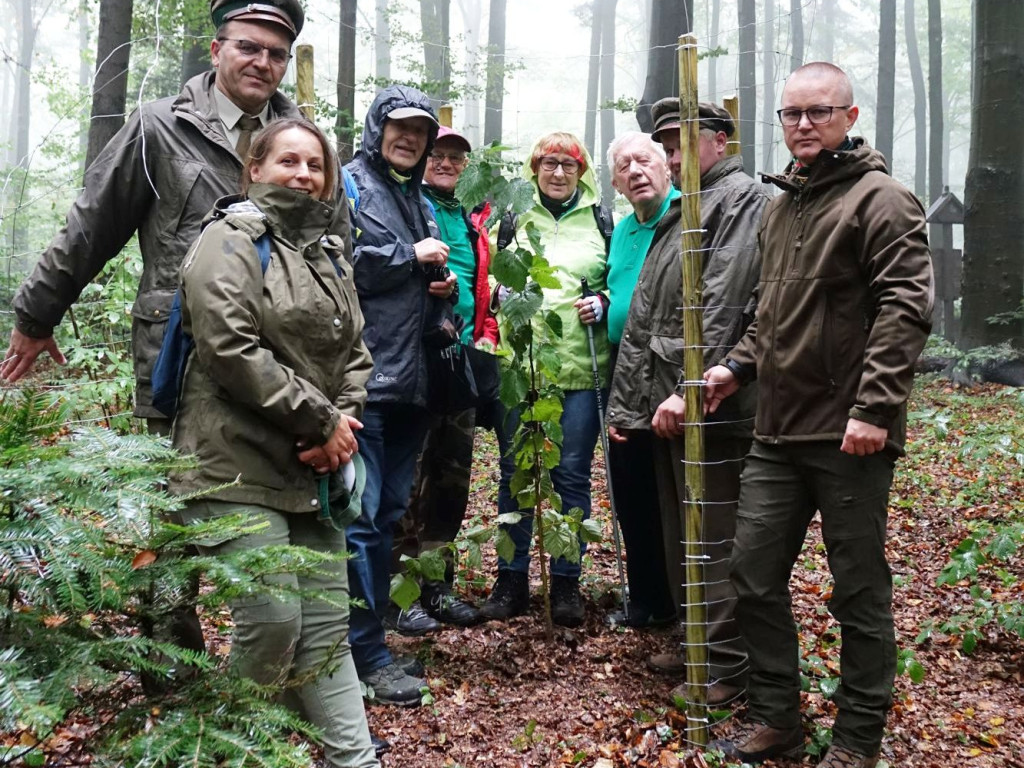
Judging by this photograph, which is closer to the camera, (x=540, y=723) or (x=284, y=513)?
(x=284, y=513)

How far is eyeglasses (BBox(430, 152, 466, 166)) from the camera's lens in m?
4.32

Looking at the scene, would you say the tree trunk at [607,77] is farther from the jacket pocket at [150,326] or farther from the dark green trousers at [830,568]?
the jacket pocket at [150,326]

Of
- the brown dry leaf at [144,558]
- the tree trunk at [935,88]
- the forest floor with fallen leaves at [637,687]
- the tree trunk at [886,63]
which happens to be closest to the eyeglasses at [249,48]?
the brown dry leaf at [144,558]

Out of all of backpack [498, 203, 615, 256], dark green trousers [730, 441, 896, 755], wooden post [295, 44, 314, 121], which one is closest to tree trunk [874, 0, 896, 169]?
backpack [498, 203, 615, 256]

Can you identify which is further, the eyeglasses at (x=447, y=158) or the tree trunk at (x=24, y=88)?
the tree trunk at (x=24, y=88)

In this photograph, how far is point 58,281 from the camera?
9.22 feet

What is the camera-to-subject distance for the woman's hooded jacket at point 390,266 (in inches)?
143

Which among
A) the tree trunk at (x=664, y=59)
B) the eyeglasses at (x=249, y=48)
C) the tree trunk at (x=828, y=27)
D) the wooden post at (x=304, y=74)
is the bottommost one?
the eyeglasses at (x=249, y=48)

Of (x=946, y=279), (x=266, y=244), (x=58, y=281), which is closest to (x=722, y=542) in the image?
(x=266, y=244)

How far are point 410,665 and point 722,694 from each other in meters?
1.36

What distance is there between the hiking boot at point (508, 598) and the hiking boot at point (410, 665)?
0.60 meters

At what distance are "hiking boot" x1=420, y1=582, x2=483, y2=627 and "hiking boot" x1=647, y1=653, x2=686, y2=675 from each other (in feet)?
3.10

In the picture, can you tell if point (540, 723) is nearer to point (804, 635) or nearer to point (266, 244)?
point (804, 635)

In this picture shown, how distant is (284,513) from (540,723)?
1.51m
